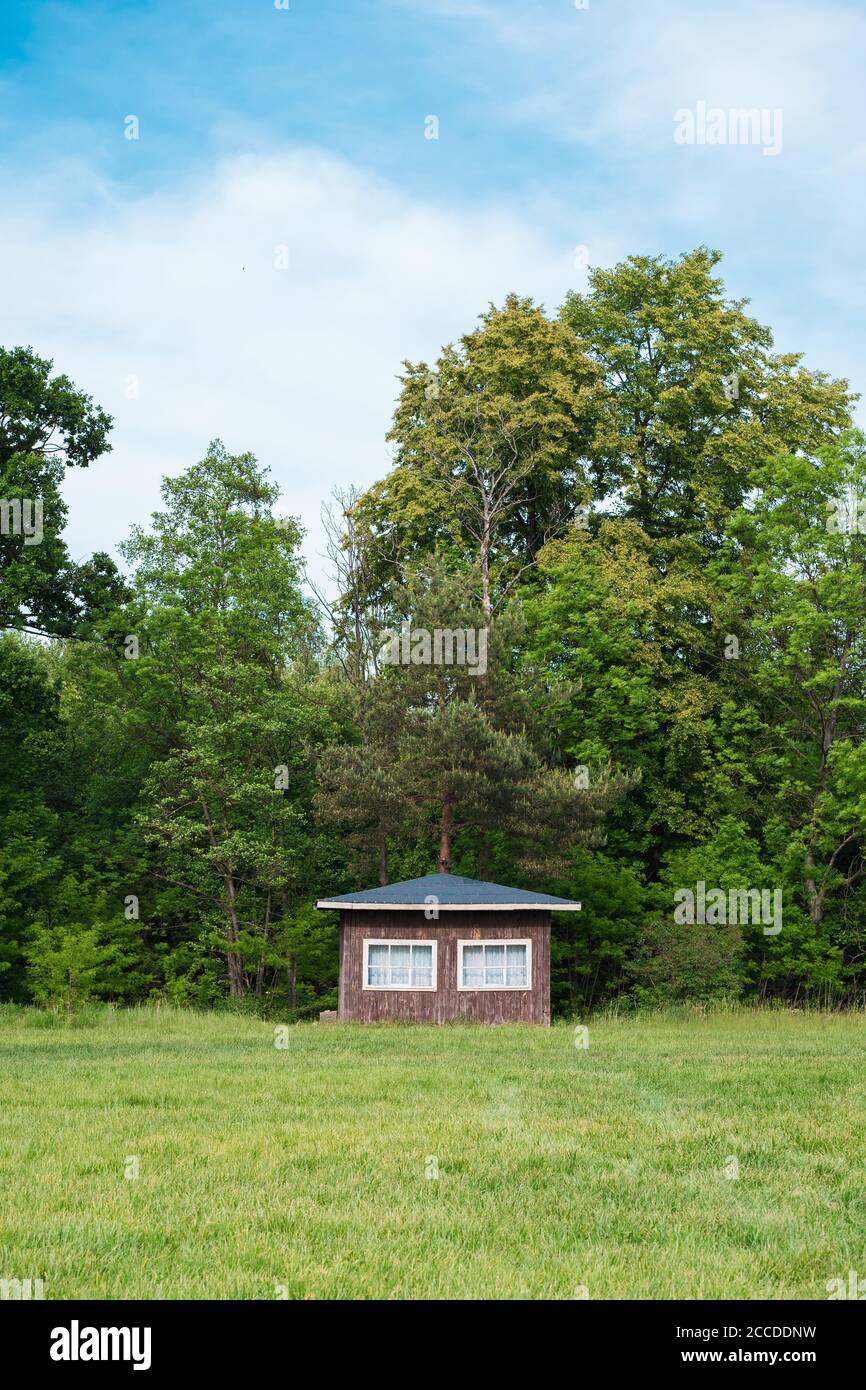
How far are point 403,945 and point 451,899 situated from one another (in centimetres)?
163

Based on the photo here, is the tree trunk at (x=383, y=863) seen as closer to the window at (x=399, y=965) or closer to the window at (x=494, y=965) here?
the window at (x=399, y=965)

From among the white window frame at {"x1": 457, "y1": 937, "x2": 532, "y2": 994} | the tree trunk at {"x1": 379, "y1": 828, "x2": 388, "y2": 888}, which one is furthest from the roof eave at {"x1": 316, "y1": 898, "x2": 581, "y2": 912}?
the tree trunk at {"x1": 379, "y1": 828, "x2": 388, "y2": 888}

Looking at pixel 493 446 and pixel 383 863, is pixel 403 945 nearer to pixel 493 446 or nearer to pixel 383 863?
pixel 383 863

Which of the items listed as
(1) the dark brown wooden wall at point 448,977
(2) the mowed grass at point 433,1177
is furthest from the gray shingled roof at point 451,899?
(2) the mowed grass at point 433,1177

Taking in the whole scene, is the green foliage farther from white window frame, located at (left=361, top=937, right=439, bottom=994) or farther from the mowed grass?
the mowed grass

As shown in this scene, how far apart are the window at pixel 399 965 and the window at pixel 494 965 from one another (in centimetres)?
69

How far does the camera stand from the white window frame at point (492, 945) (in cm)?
2830

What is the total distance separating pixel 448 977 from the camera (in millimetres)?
28328

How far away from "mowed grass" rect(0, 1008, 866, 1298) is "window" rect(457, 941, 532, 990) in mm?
10307

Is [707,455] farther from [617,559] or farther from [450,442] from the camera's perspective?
[450,442]

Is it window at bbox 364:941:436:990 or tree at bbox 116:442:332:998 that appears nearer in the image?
window at bbox 364:941:436:990

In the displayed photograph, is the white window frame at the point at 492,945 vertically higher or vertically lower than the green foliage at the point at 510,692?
lower

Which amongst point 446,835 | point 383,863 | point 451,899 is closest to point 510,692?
point 446,835

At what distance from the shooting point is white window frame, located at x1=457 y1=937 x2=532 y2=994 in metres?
28.3
